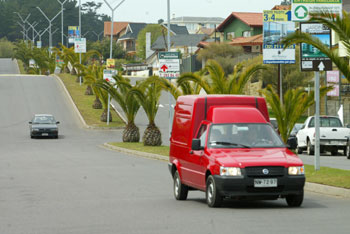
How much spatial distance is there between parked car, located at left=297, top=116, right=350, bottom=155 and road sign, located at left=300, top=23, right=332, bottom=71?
43.7ft

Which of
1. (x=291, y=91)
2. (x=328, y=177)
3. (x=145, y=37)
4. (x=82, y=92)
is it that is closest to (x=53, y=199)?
(x=328, y=177)

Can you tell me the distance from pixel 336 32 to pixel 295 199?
5.43 m

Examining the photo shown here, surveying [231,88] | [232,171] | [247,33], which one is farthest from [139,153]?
[247,33]

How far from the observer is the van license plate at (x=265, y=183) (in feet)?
41.6

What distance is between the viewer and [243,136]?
13.9 m

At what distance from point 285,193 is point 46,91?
2629 inches

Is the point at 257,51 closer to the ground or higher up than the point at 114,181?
higher up

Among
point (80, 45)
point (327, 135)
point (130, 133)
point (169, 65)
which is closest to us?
point (327, 135)

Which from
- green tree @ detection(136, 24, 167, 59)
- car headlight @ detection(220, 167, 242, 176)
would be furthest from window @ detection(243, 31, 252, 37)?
car headlight @ detection(220, 167, 242, 176)

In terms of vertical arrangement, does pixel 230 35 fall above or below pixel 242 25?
below

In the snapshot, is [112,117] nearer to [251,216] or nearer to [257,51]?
[257,51]

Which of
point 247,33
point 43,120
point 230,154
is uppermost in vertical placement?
point 247,33

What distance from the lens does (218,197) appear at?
42.7ft

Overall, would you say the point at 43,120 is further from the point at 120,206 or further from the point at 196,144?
the point at 196,144
